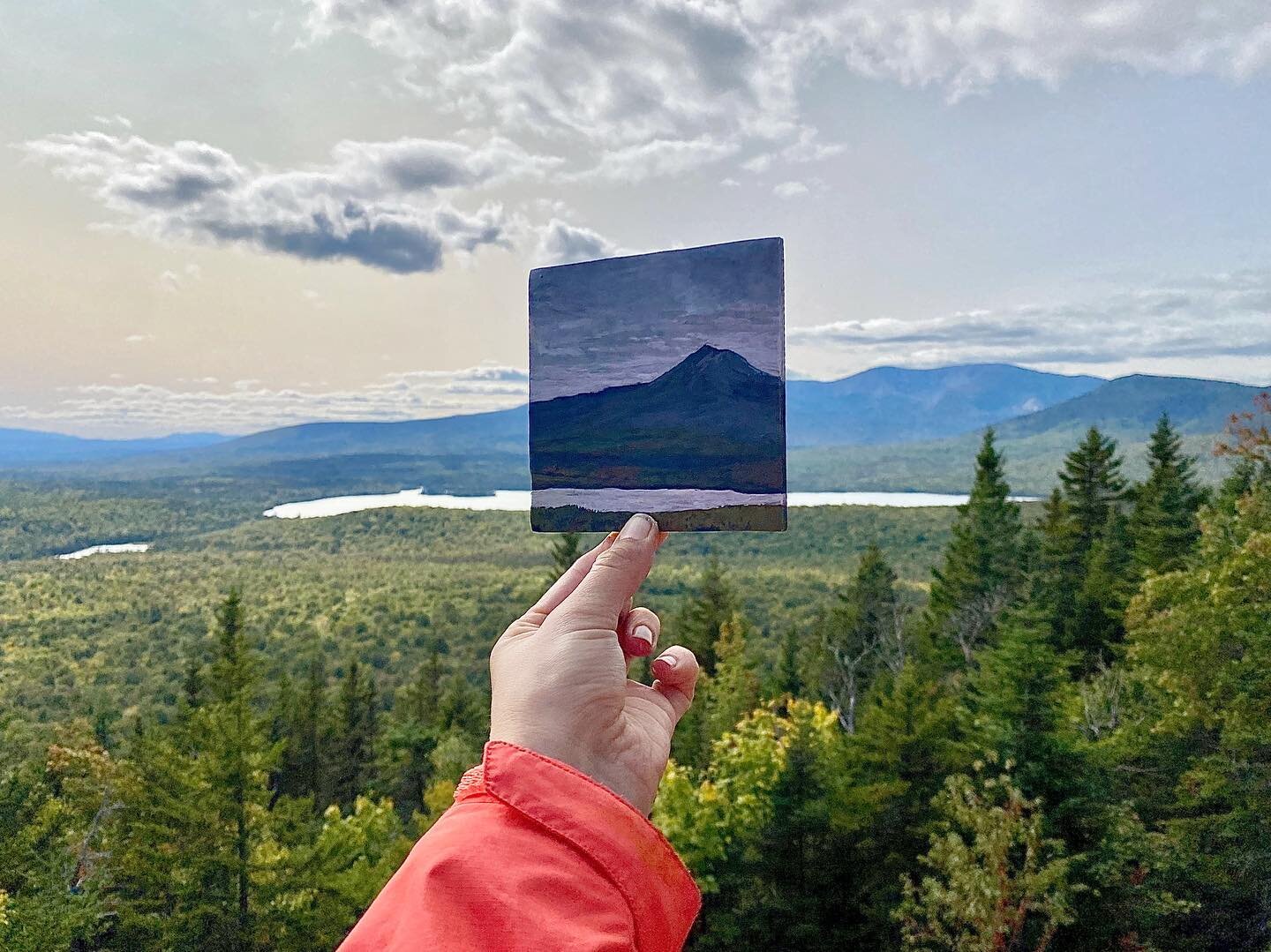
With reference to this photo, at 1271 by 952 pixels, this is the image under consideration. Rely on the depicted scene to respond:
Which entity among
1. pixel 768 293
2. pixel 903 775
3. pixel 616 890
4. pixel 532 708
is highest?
pixel 768 293

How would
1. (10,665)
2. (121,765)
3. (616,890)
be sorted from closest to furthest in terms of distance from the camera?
(616,890), (121,765), (10,665)

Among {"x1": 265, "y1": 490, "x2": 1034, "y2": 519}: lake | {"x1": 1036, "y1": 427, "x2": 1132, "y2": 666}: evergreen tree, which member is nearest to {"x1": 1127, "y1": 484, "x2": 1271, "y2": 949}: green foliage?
{"x1": 1036, "y1": 427, "x2": 1132, "y2": 666}: evergreen tree

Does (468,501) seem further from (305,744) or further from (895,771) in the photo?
(895,771)

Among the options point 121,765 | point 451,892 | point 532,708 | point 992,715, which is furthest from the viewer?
point 121,765

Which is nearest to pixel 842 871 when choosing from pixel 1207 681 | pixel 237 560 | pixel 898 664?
pixel 1207 681

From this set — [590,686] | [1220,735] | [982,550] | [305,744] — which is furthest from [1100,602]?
[305,744]

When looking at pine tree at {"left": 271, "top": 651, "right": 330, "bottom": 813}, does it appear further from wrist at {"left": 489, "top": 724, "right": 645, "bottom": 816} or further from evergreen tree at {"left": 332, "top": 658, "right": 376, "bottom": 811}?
wrist at {"left": 489, "top": 724, "right": 645, "bottom": 816}

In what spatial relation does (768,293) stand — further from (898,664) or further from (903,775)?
(898,664)
